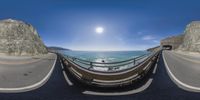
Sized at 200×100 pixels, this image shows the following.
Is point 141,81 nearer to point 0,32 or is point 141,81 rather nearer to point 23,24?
point 0,32

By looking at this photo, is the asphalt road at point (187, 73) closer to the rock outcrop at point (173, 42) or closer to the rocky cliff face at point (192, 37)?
the rocky cliff face at point (192, 37)

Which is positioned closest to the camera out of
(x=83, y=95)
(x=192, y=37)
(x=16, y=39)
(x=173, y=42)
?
(x=83, y=95)

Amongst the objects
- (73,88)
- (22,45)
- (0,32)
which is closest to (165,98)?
(73,88)

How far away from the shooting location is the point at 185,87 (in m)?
9.37

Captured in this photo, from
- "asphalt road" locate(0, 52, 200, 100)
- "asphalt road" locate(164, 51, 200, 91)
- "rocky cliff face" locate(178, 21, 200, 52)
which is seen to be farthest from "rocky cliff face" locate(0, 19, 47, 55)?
"rocky cliff face" locate(178, 21, 200, 52)

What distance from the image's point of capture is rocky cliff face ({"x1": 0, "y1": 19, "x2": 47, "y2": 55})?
7612 cm

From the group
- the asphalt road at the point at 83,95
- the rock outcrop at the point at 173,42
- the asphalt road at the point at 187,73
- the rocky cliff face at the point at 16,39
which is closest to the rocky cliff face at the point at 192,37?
the rock outcrop at the point at 173,42

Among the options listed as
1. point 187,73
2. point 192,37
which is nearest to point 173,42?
point 192,37

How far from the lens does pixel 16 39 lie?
8550 cm

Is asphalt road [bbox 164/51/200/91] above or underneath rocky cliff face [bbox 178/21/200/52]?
underneath

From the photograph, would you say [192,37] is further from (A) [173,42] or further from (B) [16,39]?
(B) [16,39]

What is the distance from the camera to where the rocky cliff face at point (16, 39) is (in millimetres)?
76125

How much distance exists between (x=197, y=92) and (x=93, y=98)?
4483 mm

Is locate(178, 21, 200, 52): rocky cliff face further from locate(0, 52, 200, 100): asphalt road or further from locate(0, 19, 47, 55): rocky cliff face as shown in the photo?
locate(0, 52, 200, 100): asphalt road
